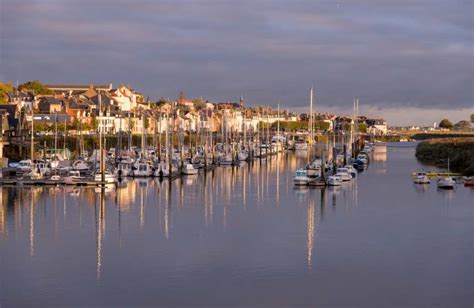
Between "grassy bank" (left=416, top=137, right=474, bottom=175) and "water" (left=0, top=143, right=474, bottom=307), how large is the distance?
16608mm

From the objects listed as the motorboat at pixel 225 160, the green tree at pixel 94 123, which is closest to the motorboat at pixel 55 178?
the motorboat at pixel 225 160

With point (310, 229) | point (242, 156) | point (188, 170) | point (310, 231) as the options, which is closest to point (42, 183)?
point (188, 170)

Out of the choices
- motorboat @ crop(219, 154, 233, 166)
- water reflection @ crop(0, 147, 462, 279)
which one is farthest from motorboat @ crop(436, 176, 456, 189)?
motorboat @ crop(219, 154, 233, 166)

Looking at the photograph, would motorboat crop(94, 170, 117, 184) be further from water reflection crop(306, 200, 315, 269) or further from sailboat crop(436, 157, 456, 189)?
sailboat crop(436, 157, 456, 189)

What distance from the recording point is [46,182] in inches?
1479

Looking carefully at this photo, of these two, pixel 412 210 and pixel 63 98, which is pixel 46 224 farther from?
pixel 63 98

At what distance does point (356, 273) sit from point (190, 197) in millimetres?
15964

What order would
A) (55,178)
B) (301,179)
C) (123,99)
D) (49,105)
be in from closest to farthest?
(55,178) → (301,179) → (49,105) → (123,99)

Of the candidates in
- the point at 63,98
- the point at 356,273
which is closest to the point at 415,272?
the point at 356,273

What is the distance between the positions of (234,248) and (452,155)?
43.4 meters

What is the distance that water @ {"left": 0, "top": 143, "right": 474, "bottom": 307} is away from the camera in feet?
57.3

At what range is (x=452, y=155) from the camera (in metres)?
62.7

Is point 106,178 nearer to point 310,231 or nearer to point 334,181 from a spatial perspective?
point 334,181

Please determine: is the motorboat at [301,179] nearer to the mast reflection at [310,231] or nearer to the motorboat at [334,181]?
the motorboat at [334,181]
